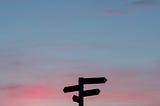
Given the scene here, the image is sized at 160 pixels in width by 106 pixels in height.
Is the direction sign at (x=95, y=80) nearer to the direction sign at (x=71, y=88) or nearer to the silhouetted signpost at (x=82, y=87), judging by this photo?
the silhouetted signpost at (x=82, y=87)

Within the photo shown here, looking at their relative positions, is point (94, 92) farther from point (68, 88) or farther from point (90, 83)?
point (68, 88)

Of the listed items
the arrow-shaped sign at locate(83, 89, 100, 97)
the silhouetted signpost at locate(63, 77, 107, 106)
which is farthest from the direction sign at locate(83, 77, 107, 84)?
the arrow-shaped sign at locate(83, 89, 100, 97)

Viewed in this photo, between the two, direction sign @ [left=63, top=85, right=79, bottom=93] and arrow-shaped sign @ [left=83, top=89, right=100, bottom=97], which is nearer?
arrow-shaped sign @ [left=83, top=89, right=100, bottom=97]

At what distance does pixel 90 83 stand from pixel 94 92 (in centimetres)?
34

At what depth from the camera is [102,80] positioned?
9109 millimetres

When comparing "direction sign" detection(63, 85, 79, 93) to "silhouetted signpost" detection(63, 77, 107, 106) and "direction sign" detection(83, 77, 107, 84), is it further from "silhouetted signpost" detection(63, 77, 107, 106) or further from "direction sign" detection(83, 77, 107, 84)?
"direction sign" detection(83, 77, 107, 84)

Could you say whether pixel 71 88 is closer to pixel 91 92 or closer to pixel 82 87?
pixel 82 87

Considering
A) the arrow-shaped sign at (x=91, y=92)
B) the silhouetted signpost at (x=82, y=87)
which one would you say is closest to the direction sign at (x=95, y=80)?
the silhouetted signpost at (x=82, y=87)

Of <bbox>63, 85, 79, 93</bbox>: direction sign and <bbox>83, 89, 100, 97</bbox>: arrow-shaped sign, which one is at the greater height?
<bbox>63, 85, 79, 93</bbox>: direction sign

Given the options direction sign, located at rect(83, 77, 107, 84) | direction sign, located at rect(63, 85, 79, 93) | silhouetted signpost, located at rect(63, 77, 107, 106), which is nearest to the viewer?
silhouetted signpost, located at rect(63, 77, 107, 106)

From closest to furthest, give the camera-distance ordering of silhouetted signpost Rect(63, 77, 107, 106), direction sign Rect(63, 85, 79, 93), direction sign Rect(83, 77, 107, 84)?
silhouetted signpost Rect(63, 77, 107, 106) → direction sign Rect(83, 77, 107, 84) → direction sign Rect(63, 85, 79, 93)

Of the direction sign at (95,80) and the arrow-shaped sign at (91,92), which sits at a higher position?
the direction sign at (95,80)

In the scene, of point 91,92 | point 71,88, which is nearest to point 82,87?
point 91,92

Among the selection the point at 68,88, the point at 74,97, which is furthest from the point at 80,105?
the point at 68,88
